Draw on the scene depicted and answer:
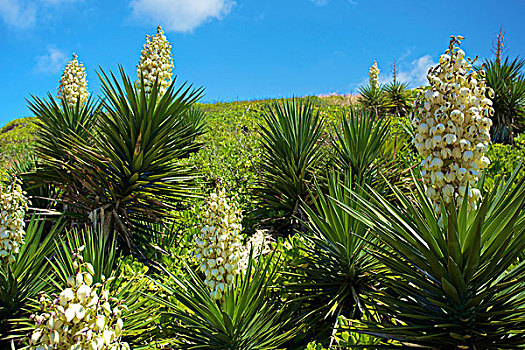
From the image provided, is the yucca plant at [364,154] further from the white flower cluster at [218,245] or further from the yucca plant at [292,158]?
the white flower cluster at [218,245]

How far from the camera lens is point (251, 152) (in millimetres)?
8961

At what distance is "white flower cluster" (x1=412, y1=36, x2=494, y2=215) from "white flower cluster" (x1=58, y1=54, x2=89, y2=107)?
233 inches

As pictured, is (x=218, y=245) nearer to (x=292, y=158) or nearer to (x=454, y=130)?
(x=454, y=130)

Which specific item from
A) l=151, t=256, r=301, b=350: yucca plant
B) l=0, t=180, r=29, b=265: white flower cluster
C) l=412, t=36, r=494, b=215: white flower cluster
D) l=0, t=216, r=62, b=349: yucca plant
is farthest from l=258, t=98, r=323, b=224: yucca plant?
l=0, t=180, r=29, b=265: white flower cluster

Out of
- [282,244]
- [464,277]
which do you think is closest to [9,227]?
[282,244]

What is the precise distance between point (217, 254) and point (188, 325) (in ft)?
2.14

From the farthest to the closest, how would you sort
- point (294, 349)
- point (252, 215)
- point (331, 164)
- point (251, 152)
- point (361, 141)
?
point (251, 152), point (252, 215), point (331, 164), point (361, 141), point (294, 349)

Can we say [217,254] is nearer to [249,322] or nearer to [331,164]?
[249,322]

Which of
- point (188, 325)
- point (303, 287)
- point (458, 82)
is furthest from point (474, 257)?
point (188, 325)

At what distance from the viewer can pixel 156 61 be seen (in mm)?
4961

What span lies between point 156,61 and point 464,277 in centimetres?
441

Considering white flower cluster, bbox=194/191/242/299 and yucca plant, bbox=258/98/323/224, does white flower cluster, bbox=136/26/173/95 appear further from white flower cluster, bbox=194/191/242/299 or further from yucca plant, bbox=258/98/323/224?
white flower cluster, bbox=194/191/242/299

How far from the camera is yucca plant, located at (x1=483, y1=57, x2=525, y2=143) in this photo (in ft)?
28.2

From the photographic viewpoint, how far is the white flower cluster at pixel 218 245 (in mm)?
2707
